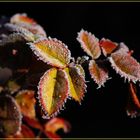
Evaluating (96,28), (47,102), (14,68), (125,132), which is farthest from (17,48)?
(96,28)

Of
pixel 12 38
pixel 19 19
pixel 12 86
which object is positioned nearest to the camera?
pixel 12 38

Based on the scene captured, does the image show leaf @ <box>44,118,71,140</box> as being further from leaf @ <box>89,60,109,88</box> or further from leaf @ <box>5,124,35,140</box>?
leaf @ <box>89,60,109,88</box>

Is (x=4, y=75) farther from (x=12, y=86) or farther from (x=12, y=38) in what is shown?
(x=12, y=38)

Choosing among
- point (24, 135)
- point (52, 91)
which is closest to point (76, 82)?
point (52, 91)

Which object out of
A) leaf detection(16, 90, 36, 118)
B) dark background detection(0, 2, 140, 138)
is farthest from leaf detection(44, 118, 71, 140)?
dark background detection(0, 2, 140, 138)

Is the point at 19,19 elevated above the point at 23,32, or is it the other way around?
the point at 19,19

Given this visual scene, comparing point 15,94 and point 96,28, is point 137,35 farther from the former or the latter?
point 15,94

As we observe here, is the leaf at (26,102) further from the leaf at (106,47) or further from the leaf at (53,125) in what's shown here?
the leaf at (106,47)
